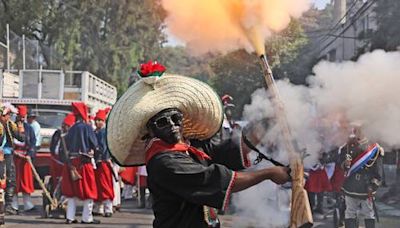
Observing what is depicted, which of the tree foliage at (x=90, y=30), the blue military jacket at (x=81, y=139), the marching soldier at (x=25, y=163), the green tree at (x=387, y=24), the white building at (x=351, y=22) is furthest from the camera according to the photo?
the tree foliage at (x=90, y=30)

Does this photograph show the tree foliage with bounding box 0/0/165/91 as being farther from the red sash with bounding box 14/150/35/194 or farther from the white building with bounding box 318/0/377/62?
the red sash with bounding box 14/150/35/194

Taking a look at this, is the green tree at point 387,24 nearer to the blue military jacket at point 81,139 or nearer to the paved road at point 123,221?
the paved road at point 123,221

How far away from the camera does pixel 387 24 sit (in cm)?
1393

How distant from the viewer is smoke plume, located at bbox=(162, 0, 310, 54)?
197 inches

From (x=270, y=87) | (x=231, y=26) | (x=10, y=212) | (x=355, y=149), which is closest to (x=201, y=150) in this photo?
(x=270, y=87)

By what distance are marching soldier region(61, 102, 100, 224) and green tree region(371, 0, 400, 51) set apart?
5.57 m

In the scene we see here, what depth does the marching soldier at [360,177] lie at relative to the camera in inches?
355

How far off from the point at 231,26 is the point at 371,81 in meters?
1.52

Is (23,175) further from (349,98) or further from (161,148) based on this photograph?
(161,148)

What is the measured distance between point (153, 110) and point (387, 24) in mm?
10792

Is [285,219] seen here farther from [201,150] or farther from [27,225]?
[201,150]

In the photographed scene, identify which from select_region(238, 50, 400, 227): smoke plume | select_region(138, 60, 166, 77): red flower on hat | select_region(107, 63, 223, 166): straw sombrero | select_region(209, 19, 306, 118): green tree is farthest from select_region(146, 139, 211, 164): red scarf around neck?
select_region(209, 19, 306, 118): green tree

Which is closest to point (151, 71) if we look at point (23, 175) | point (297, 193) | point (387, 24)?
point (297, 193)

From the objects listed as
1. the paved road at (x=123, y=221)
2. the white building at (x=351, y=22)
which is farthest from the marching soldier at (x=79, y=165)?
the white building at (x=351, y=22)
